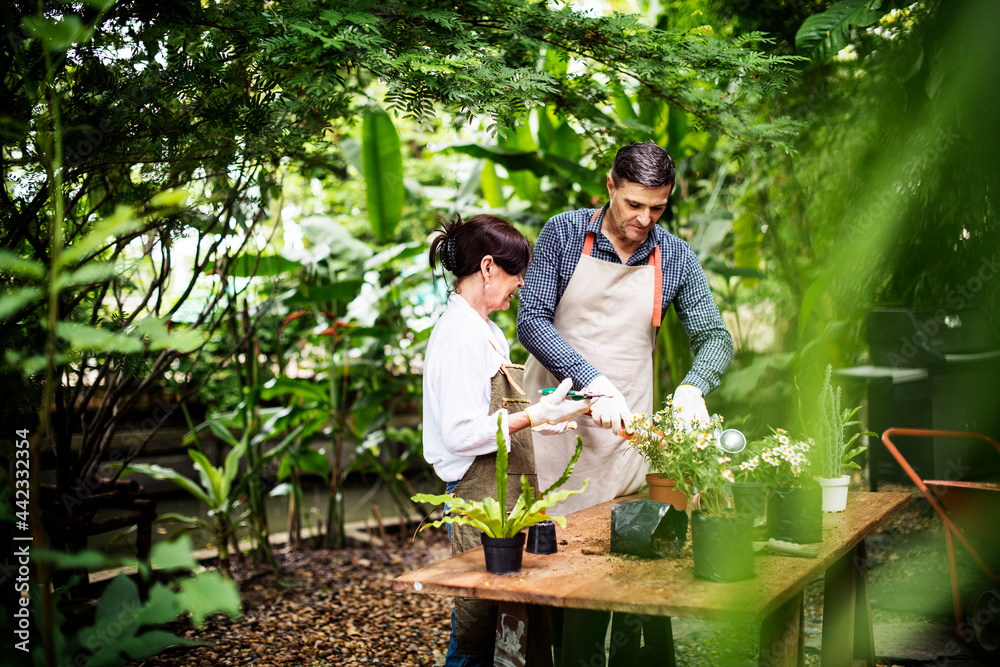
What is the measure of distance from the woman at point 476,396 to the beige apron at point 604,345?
43 centimetres

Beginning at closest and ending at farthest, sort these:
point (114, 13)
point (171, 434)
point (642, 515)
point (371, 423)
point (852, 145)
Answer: point (642, 515), point (114, 13), point (852, 145), point (371, 423), point (171, 434)

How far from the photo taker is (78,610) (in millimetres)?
2654

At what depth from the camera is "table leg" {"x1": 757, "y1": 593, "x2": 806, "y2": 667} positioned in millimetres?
1572

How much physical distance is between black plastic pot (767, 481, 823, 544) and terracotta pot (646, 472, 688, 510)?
26cm

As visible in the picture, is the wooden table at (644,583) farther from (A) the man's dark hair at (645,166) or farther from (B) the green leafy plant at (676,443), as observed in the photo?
(A) the man's dark hair at (645,166)

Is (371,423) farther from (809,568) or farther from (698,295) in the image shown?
(809,568)

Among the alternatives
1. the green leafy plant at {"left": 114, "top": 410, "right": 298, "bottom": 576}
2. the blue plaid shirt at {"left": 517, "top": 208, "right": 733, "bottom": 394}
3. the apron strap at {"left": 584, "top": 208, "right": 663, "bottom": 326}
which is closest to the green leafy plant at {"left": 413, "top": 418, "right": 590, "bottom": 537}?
the blue plaid shirt at {"left": 517, "top": 208, "right": 733, "bottom": 394}

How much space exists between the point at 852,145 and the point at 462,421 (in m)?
3.21

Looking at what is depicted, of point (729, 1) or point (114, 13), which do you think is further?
point (729, 1)

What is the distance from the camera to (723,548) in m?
1.37

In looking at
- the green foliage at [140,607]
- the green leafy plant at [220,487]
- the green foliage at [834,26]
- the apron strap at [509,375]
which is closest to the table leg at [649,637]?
the apron strap at [509,375]

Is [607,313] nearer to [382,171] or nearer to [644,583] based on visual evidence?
[644,583]

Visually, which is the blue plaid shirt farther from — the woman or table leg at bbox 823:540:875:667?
table leg at bbox 823:540:875:667

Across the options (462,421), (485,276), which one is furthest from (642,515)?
(485,276)
